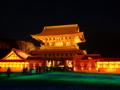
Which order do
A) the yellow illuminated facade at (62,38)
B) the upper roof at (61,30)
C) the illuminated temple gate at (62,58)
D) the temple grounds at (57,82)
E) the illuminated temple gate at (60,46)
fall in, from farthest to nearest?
1. the upper roof at (61,30)
2. the yellow illuminated facade at (62,38)
3. the illuminated temple gate at (60,46)
4. the illuminated temple gate at (62,58)
5. the temple grounds at (57,82)

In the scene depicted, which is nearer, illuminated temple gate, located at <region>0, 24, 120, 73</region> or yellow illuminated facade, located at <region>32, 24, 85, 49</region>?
illuminated temple gate, located at <region>0, 24, 120, 73</region>

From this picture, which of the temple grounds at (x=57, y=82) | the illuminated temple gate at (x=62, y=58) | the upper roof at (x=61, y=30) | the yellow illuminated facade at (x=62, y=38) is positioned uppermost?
the upper roof at (x=61, y=30)

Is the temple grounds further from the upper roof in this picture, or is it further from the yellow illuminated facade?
the upper roof

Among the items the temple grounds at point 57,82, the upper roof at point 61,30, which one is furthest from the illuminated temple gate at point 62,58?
the temple grounds at point 57,82

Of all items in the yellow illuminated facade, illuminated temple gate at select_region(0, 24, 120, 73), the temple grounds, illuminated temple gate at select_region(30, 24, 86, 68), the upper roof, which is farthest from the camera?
the upper roof

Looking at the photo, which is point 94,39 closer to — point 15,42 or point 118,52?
point 118,52

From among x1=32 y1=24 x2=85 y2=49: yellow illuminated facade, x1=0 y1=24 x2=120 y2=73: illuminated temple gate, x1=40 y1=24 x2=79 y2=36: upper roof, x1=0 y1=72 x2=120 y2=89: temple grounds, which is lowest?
x1=0 y1=72 x2=120 y2=89: temple grounds

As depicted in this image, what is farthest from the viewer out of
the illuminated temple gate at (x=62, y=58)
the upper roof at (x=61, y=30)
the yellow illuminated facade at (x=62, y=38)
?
the upper roof at (x=61, y=30)

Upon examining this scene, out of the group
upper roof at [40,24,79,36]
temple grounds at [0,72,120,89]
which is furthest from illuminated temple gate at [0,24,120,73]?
temple grounds at [0,72,120,89]

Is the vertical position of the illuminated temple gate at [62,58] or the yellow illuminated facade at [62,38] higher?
the yellow illuminated facade at [62,38]

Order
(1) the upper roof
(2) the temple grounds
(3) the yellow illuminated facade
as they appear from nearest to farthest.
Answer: (2) the temple grounds → (3) the yellow illuminated facade → (1) the upper roof

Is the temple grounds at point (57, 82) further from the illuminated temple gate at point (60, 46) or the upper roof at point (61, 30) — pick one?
the upper roof at point (61, 30)

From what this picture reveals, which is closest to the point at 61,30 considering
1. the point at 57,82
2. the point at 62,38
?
the point at 62,38

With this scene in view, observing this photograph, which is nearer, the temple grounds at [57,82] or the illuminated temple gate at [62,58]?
the temple grounds at [57,82]
